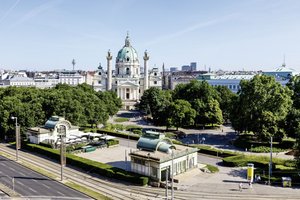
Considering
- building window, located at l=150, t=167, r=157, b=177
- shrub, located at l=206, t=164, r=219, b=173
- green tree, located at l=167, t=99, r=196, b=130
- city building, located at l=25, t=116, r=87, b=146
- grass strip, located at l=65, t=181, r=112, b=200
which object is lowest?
grass strip, located at l=65, t=181, r=112, b=200

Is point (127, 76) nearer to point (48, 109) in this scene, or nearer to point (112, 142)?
point (48, 109)

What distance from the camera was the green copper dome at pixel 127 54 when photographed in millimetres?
188250

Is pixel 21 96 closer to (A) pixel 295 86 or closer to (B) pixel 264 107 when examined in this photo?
(B) pixel 264 107

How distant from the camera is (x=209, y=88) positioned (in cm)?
10400

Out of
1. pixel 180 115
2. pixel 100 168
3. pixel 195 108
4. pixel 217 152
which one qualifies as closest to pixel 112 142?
pixel 100 168

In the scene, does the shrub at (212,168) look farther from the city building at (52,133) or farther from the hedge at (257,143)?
the city building at (52,133)

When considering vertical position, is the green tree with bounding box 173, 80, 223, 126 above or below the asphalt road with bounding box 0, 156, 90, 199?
above

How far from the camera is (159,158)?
49969 mm

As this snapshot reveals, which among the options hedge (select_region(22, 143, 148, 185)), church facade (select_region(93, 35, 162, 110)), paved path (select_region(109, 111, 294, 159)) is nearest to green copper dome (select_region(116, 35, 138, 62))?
church facade (select_region(93, 35, 162, 110))

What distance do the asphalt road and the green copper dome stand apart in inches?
5238

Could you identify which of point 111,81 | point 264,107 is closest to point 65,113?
point 264,107

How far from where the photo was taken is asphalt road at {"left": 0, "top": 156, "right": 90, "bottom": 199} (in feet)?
149

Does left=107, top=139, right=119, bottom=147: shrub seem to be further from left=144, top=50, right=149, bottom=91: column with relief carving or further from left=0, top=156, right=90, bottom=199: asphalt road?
left=144, top=50, right=149, bottom=91: column with relief carving

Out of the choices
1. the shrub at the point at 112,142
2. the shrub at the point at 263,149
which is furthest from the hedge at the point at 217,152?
the shrub at the point at 112,142
